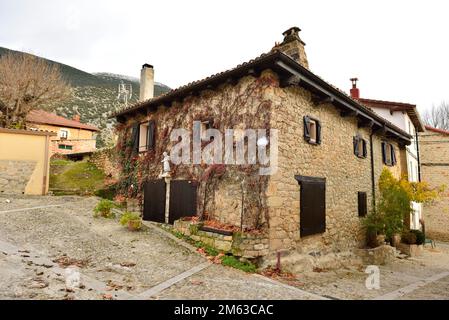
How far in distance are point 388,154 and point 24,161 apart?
1816cm

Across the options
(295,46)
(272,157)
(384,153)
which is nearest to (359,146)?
(384,153)

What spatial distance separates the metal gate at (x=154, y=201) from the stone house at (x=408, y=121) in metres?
13.6

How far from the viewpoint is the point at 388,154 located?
1490 centimetres

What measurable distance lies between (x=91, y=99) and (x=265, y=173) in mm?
49393

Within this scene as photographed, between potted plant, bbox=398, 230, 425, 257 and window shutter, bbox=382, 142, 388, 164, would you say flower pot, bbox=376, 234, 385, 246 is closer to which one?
potted plant, bbox=398, 230, 425, 257

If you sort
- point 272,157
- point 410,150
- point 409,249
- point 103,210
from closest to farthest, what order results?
point 272,157 → point 103,210 → point 409,249 → point 410,150

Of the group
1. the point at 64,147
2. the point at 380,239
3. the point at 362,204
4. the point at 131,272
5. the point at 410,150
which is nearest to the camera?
the point at 131,272

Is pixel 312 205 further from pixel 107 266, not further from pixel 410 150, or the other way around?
pixel 410 150

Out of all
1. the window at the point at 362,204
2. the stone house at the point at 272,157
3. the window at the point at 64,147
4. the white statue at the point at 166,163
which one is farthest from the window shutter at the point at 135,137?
the window at the point at 64,147

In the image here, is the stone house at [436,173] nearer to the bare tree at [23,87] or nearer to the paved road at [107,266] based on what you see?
the paved road at [107,266]

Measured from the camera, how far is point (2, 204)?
10867 millimetres

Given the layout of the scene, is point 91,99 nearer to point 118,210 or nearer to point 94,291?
point 118,210

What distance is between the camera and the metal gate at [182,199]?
29.9ft
